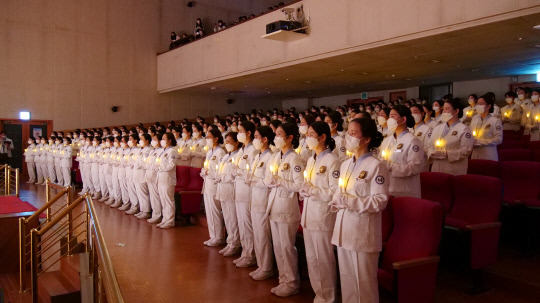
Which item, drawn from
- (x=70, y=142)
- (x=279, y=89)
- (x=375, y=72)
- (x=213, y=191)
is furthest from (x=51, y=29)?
(x=213, y=191)

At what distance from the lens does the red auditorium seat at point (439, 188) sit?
14.9ft

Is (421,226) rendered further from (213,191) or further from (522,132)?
(522,132)

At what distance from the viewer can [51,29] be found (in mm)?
16094

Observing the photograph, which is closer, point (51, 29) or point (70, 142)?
point (70, 142)

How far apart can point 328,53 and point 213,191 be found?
5.43 m

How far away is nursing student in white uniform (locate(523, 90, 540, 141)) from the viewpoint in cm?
910

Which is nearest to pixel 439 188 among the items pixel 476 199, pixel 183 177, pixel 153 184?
pixel 476 199

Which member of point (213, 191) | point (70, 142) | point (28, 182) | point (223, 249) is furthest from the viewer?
point (28, 182)

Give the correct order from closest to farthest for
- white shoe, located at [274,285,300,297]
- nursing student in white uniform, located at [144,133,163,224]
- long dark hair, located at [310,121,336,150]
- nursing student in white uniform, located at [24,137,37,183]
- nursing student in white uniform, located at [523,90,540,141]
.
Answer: long dark hair, located at [310,121,336,150], white shoe, located at [274,285,300,297], nursing student in white uniform, located at [144,133,163,224], nursing student in white uniform, located at [523,90,540,141], nursing student in white uniform, located at [24,137,37,183]

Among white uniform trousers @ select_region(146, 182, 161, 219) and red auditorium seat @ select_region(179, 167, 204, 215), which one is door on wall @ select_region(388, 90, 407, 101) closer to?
red auditorium seat @ select_region(179, 167, 204, 215)

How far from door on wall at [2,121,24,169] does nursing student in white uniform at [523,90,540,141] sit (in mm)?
16085

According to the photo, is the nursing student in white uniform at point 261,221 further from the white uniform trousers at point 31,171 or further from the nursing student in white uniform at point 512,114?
the white uniform trousers at point 31,171

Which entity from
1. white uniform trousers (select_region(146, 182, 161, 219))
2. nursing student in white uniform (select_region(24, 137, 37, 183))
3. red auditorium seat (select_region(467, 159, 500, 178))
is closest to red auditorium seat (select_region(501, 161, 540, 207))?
red auditorium seat (select_region(467, 159, 500, 178))

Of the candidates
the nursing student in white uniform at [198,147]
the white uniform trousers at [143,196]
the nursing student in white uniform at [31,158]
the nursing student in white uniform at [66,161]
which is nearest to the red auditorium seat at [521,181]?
the white uniform trousers at [143,196]
